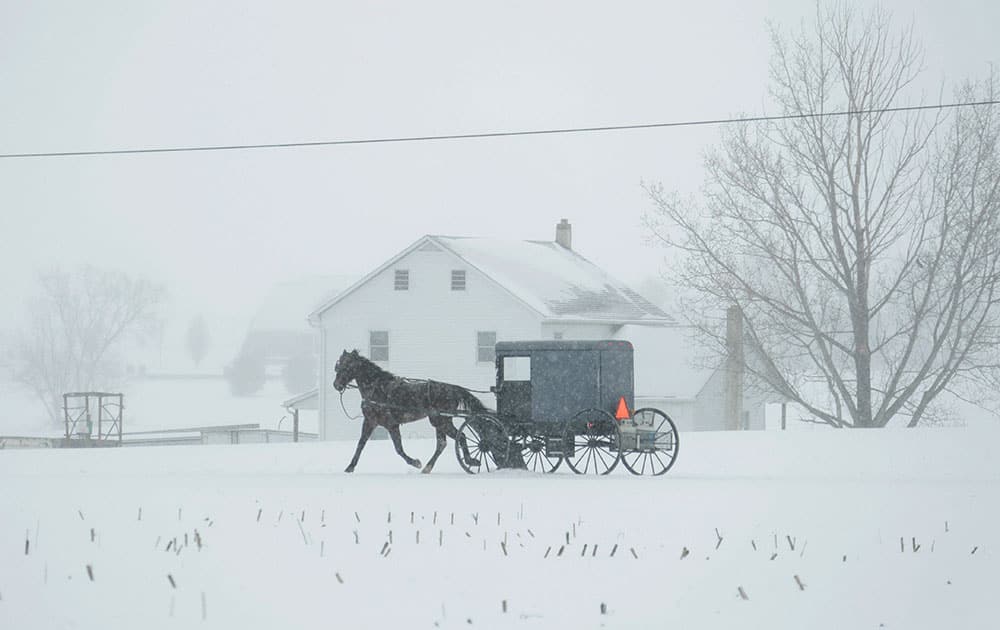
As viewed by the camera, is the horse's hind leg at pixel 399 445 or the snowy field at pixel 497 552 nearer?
the snowy field at pixel 497 552

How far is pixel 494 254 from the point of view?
4622 cm

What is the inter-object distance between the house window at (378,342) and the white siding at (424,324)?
0.62 ft

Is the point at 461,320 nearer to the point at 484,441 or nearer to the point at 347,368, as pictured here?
the point at 347,368

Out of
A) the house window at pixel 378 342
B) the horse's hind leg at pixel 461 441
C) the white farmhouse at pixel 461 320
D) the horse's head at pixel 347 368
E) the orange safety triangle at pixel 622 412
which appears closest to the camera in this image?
the orange safety triangle at pixel 622 412

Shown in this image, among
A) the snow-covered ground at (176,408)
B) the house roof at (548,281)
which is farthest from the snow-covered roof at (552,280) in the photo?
the snow-covered ground at (176,408)

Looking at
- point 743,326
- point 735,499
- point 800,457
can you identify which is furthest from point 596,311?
point 735,499

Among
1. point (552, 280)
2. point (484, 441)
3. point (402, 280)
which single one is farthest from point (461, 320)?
point (484, 441)

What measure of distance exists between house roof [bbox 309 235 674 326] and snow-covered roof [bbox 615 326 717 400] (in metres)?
0.72

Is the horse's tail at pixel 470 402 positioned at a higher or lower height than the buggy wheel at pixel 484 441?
higher

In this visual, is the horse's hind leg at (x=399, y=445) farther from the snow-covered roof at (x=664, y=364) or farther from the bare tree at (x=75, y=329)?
the bare tree at (x=75, y=329)

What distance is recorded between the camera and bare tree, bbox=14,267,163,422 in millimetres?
83062

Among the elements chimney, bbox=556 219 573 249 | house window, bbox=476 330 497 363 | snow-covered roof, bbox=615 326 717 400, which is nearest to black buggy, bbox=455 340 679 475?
house window, bbox=476 330 497 363

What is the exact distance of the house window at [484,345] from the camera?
42781 mm

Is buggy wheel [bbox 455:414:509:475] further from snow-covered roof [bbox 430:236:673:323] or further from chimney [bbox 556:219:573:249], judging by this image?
chimney [bbox 556:219:573:249]
